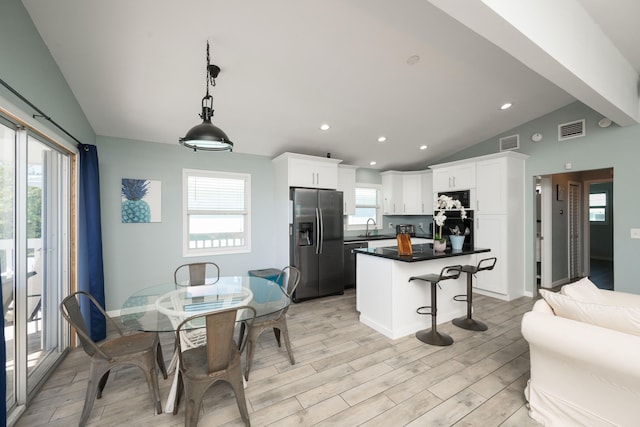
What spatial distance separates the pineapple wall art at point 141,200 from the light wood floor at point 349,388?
173cm

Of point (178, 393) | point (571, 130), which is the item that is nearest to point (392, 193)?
point (571, 130)

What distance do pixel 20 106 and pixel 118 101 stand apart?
1.24 metres

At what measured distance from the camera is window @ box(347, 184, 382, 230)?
580cm

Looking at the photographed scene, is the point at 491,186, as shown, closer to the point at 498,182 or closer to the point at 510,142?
the point at 498,182

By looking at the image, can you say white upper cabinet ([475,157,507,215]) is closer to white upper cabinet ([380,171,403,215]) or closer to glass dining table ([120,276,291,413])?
white upper cabinet ([380,171,403,215])

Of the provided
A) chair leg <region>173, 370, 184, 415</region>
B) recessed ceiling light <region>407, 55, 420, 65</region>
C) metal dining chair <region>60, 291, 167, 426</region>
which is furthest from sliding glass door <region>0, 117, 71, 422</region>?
recessed ceiling light <region>407, 55, 420, 65</region>

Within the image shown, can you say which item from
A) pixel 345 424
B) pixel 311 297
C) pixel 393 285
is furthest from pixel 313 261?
pixel 345 424

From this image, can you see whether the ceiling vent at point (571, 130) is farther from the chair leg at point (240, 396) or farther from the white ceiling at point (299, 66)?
the chair leg at point (240, 396)

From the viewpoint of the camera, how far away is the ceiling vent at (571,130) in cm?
403

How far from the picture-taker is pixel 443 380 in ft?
7.53

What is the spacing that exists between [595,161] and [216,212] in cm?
580

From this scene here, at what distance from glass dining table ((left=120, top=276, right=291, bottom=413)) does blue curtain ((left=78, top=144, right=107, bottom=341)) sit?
37.1 inches

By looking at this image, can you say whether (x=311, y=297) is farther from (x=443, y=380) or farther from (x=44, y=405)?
(x=44, y=405)

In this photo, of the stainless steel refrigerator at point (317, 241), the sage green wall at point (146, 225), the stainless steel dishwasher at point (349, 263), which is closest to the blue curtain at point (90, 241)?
the sage green wall at point (146, 225)
